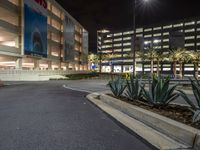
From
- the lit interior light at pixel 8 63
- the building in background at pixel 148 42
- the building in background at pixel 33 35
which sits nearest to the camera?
the building in background at pixel 33 35

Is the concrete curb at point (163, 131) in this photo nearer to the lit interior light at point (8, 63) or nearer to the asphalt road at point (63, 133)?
the asphalt road at point (63, 133)

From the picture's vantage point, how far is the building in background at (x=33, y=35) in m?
47.6

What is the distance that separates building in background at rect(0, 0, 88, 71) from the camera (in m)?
47.6

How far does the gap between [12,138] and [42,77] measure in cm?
4176

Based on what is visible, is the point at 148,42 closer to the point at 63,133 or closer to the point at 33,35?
the point at 33,35

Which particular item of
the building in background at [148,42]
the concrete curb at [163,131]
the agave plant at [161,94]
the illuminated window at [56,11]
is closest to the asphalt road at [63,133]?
the concrete curb at [163,131]

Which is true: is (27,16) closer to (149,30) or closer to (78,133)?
(78,133)

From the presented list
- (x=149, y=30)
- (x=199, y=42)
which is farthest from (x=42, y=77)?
(x=149, y=30)

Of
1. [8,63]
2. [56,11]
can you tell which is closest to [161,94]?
[8,63]

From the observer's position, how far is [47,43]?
64062 millimetres

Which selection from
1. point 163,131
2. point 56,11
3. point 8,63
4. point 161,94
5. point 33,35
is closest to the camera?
point 163,131

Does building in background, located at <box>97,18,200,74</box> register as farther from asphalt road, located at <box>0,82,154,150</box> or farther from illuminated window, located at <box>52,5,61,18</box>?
asphalt road, located at <box>0,82,154,150</box>

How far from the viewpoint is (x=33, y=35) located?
53.8 metres

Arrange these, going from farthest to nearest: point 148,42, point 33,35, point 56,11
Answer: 1. point 148,42
2. point 56,11
3. point 33,35
